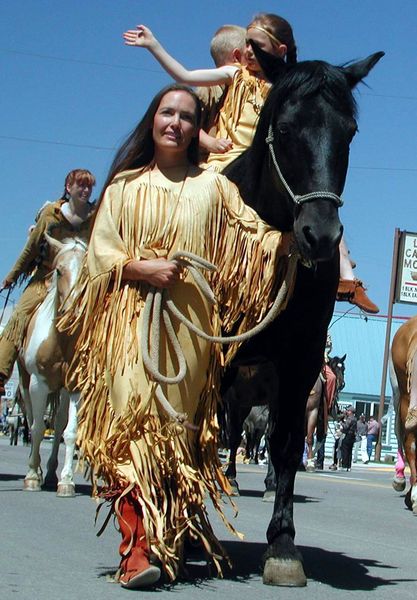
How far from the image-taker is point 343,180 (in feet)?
17.3

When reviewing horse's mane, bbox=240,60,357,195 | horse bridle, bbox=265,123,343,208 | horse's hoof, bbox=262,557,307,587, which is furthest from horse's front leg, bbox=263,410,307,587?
horse's mane, bbox=240,60,357,195

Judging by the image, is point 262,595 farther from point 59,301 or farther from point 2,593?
point 59,301

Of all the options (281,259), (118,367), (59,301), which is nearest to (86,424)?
(118,367)

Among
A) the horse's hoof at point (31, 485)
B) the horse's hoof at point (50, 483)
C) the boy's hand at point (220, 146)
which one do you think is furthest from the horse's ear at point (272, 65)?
the horse's hoof at point (50, 483)

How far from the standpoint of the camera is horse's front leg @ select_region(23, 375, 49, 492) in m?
10.5

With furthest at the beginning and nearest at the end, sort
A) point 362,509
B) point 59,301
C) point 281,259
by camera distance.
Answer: point 362,509
point 59,301
point 281,259

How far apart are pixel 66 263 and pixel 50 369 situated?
1.22 meters

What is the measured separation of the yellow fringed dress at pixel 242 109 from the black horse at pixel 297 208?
517 millimetres

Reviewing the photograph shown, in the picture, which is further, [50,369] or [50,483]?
[50,483]

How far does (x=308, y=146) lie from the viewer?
207 inches

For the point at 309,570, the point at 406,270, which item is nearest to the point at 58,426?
the point at 309,570

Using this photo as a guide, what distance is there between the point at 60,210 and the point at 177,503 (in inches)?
241

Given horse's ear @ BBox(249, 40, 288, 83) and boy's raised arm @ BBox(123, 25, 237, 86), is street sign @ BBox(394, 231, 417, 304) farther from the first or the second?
horse's ear @ BBox(249, 40, 288, 83)

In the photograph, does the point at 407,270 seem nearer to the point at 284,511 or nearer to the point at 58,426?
the point at 58,426
